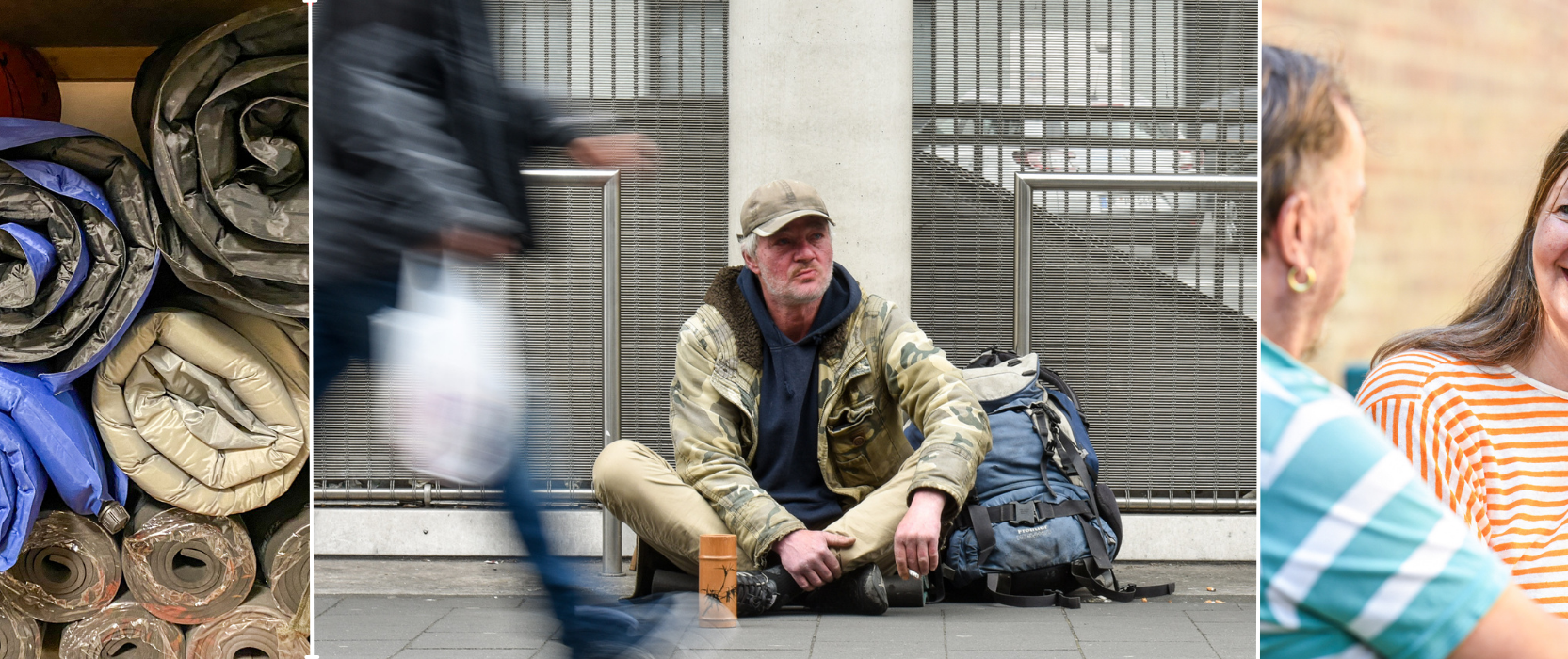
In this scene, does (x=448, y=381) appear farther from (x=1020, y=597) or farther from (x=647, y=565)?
(x=1020, y=597)

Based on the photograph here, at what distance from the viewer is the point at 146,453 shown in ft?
9.30

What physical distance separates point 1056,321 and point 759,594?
202 centimetres

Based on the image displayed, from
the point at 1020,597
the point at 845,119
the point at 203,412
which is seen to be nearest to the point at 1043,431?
the point at 1020,597

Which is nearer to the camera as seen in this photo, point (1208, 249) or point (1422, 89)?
point (1422, 89)

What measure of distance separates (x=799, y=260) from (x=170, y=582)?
192cm

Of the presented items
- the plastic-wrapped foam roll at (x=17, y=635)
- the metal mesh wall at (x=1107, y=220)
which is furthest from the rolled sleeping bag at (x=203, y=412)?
the metal mesh wall at (x=1107, y=220)

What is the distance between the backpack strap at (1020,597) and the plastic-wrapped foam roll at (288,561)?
2010 mm

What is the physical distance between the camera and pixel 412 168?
2068 millimetres

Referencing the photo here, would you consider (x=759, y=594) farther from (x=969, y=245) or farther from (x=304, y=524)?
(x=969, y=245)

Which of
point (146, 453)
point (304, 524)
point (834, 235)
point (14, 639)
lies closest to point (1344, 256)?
point (304, 524)

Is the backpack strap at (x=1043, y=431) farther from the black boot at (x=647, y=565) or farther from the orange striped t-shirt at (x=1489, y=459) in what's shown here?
the orange striped t-shirt at (x=1489, y=459)

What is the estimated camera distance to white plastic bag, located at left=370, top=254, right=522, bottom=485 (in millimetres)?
2039

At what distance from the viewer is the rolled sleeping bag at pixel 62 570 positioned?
2.84 meters

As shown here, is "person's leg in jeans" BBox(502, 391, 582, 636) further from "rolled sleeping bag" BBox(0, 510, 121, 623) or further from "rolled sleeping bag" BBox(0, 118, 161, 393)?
"rolled sleeping bag" BBox(0, 510, 121, 623)
